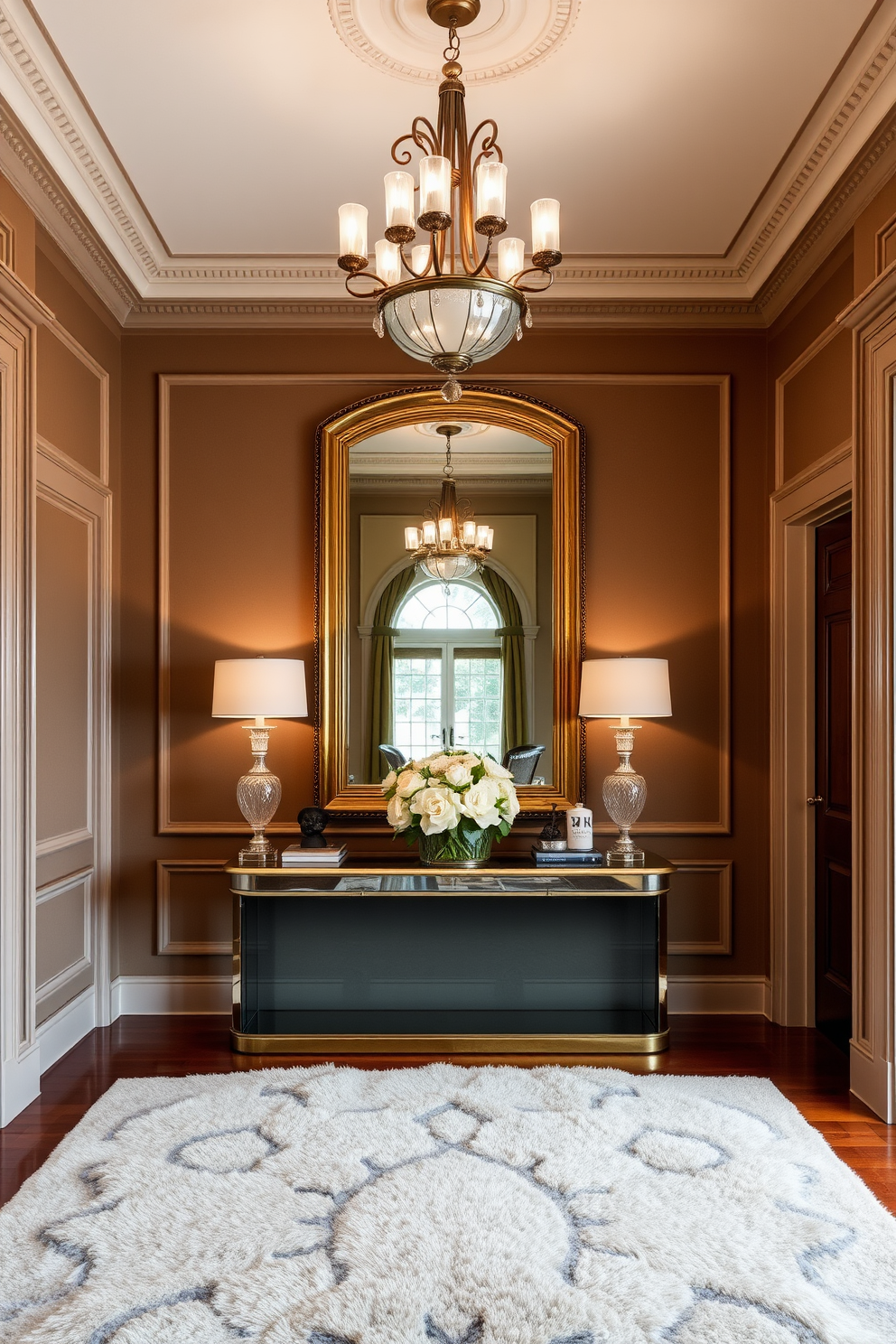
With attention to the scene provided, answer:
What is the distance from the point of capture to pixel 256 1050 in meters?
3.46

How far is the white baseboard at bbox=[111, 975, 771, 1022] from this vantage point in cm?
398

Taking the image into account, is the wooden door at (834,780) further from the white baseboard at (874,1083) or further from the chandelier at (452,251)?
the chandelier at (452,251)

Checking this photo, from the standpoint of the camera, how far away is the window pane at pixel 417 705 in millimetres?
3949

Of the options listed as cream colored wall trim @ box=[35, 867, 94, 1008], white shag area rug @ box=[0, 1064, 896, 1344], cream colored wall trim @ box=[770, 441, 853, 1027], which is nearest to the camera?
white shag area rug @ box=[0, 1064, 896, 1344]

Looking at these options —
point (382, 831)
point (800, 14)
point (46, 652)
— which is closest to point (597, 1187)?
point (382, 831)

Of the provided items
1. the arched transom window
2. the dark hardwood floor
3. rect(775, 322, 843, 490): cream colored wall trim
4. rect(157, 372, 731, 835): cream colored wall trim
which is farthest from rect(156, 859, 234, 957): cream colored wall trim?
rect(775, 322, 843, 490): cream colored wall trim

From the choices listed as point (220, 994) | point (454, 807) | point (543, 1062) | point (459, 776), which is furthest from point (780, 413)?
point (220, 994)

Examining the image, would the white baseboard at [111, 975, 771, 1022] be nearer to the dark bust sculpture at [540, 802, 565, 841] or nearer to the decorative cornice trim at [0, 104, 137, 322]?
the dark bust sculpture at [540, 802, 565, 841]

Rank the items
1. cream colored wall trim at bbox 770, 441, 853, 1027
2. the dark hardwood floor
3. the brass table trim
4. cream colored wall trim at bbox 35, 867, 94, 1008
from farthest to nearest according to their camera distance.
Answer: cream colored wall trim at bbox 770, 441, 853, 1027 < the brass table trim < cream colored wall trim at bbox 35, 867, 94, 1008 < the dark hardwood floor

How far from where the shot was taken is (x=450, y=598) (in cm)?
395

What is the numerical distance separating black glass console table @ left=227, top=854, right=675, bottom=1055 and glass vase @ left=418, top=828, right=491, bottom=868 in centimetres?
8

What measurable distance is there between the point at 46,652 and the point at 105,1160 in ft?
5.50

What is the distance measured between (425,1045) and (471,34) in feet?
10.6

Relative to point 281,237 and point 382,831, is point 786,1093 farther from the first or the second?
point 281,237
